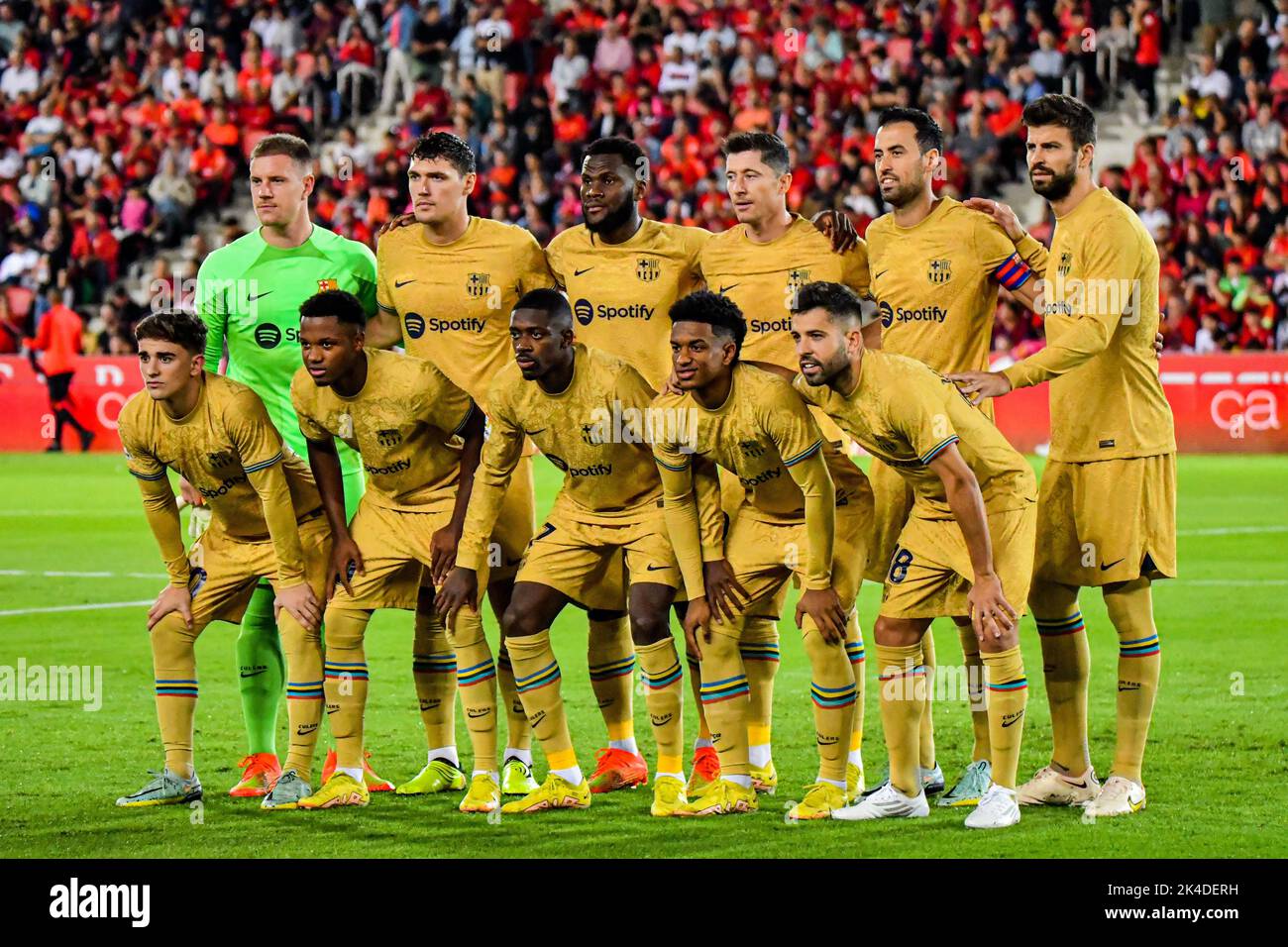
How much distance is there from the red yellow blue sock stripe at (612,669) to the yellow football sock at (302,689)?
1.16 m

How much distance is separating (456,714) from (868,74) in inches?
736

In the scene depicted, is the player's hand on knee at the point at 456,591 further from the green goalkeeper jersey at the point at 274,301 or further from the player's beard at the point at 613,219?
the player's beard at the point at 613,219

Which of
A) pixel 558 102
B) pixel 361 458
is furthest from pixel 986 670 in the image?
pixel 558 102

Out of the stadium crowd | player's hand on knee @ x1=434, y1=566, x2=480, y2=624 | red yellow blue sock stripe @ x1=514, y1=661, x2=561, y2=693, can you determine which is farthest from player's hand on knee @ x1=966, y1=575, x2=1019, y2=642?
the stadium crowd

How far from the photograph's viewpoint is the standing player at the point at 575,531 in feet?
23.8

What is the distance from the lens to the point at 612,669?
7.88 meters

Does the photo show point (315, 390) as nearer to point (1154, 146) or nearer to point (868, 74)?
point (1154, 146)

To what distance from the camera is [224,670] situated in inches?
420

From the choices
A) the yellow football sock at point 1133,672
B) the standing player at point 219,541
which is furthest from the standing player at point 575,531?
the yellow football sock at point 1133,672

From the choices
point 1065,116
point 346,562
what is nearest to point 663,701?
point 346,562

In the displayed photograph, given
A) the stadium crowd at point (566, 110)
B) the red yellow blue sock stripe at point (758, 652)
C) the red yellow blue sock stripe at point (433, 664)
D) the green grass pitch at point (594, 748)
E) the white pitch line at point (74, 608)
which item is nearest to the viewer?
the green grass pitch at point (594, 748)

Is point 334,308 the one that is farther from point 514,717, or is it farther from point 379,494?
point 514,717

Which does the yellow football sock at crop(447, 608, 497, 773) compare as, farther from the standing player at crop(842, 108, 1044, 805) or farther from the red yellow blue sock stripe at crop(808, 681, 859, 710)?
the standing player at crop(842, 108, 1044, 805)

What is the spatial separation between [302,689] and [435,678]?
669mm
